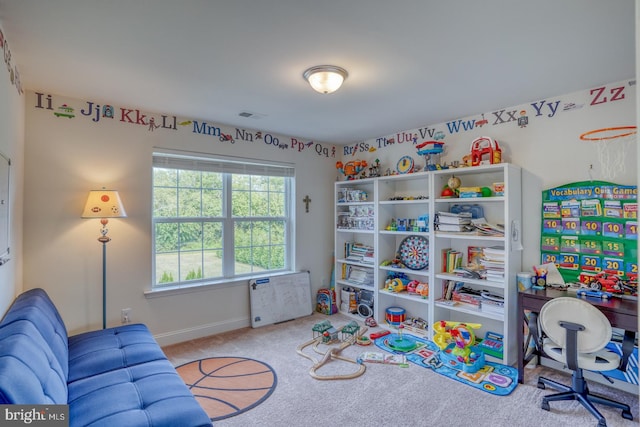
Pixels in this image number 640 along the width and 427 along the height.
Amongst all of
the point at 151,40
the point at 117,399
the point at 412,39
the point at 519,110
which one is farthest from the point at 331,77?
the point at 117,399

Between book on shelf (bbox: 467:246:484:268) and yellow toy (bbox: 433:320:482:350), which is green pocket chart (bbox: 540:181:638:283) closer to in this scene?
book on shelf (bbox: 467:246:484:268)

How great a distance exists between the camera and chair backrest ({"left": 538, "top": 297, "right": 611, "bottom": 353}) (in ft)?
6.88

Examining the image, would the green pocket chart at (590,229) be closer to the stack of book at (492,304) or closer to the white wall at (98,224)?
the stack of book at (492,304)

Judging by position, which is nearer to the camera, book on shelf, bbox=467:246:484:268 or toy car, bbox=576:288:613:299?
toy car, bbox=576:288:613:299

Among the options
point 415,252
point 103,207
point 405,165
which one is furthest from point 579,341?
point 103,207

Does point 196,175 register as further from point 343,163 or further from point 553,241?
point 553,241

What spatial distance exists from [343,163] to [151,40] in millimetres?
3124

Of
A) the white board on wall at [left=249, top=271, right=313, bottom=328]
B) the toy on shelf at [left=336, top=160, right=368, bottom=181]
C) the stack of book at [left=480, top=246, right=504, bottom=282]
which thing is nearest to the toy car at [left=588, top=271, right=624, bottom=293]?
the stack of book at [left=480, top=246, right=504, bottom=282]

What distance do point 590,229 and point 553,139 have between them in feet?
2.65

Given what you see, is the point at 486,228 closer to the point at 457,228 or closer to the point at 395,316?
the point at 457,228

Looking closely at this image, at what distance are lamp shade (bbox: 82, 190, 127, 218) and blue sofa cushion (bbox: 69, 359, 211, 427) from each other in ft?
4.41

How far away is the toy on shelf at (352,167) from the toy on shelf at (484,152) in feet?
4.56

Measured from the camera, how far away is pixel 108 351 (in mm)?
2219

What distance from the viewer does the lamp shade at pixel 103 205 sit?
2770 mm
